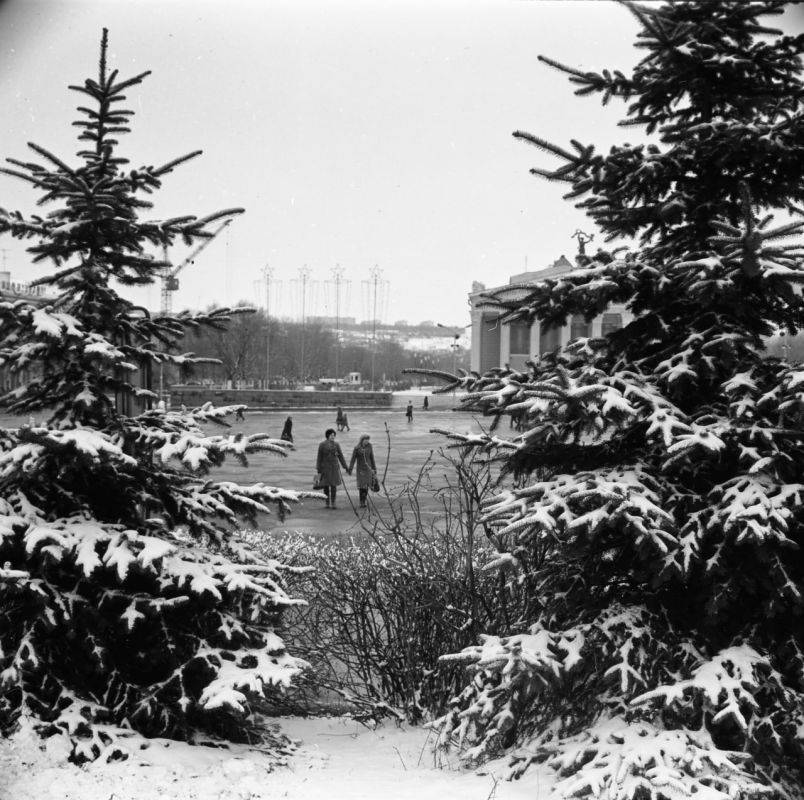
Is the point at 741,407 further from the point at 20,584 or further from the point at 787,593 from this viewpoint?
the point at 20,584

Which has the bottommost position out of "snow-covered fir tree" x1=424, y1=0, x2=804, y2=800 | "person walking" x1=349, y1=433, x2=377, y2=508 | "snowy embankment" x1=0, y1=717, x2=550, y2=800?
"snowy embankment" x1=0, y1=717, x2=550, y2=800

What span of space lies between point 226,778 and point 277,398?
51.7 m

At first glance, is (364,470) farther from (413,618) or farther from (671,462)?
(671,462)

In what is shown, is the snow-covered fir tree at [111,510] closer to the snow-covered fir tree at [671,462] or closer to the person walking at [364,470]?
the snow-covered fir tree at [671,462]

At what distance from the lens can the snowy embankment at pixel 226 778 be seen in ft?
13.0

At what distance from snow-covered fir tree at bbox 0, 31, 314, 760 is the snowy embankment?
0.19 metres

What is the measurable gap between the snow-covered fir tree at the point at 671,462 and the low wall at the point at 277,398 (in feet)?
154

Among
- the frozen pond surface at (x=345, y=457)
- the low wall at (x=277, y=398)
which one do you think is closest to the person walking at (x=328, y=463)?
the frozen pond surface at (x=345, y=457)

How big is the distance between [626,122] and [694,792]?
3.83m

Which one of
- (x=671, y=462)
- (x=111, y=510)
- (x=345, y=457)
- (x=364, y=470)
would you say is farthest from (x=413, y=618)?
(x=345, y=457)

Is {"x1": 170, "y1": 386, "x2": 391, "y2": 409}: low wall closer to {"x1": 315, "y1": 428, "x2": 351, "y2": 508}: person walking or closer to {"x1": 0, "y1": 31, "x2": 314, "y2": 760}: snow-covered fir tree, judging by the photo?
{"x1": 315, "y1": 428, "x2": 351, "y2": 508}: person walking

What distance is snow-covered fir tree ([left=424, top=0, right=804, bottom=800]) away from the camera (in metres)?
3.94

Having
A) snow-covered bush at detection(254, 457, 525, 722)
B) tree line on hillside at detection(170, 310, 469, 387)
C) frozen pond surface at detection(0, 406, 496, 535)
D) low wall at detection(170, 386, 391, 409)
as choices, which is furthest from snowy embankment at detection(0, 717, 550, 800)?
tree line on hillside at detection(170, 310, 469, 387)

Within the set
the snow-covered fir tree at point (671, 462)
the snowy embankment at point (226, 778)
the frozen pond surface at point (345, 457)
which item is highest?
the snow-covered fir tree at point (671, 462)
